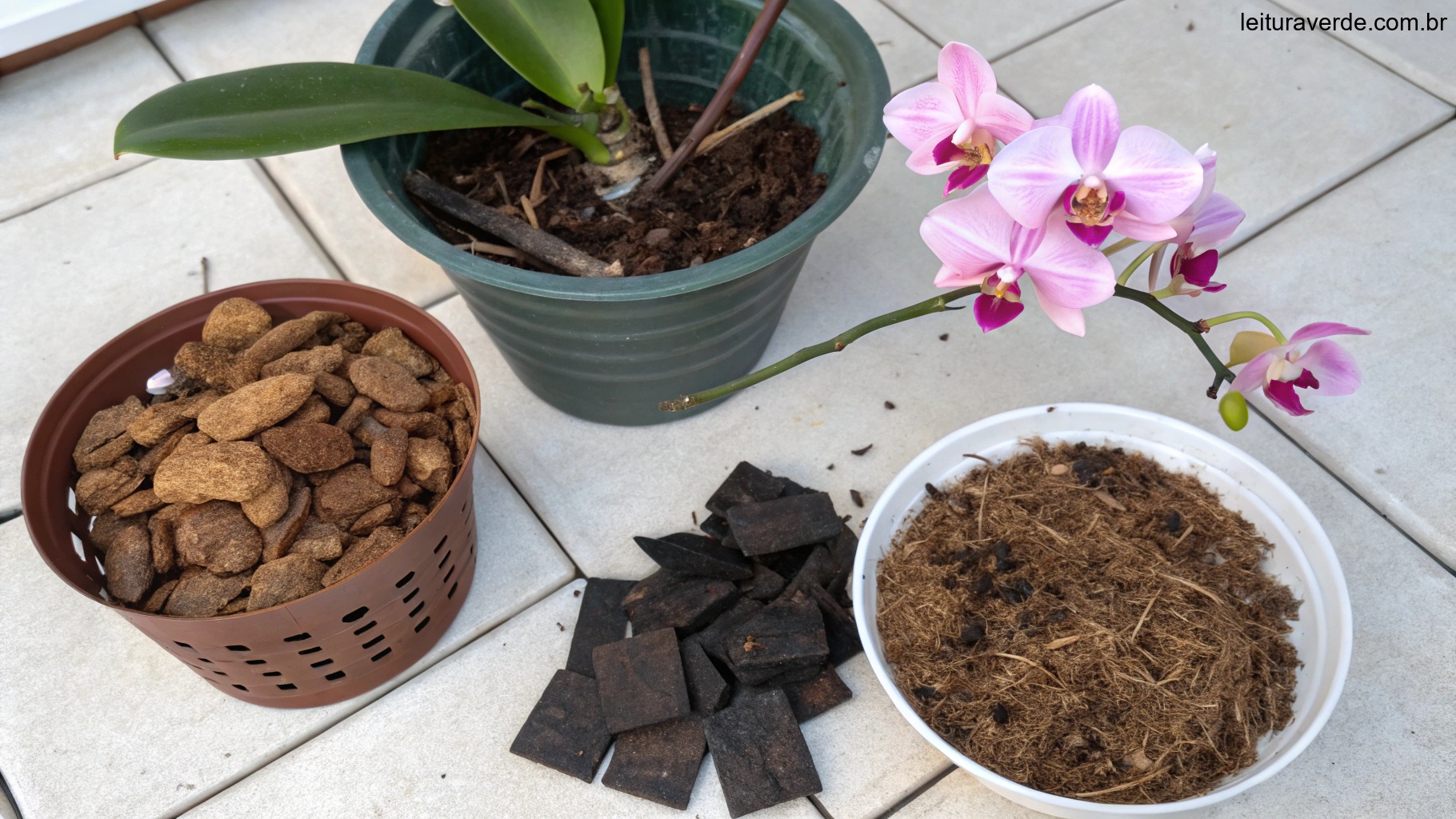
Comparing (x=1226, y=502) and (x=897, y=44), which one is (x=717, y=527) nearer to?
(x=1226, y=502)

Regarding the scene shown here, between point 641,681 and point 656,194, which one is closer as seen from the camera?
point 641,681

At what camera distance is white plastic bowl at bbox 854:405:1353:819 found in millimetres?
982

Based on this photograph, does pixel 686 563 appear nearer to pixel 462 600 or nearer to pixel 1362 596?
pixel 462 600

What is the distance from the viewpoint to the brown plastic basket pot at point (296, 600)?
99 cm

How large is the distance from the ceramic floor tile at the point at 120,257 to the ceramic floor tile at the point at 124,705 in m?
0.33

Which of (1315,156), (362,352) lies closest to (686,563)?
(362,352)

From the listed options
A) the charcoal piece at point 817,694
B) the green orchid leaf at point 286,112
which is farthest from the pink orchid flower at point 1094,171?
the green orchid leaf at point 286,112

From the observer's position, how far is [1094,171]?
0.65 meters

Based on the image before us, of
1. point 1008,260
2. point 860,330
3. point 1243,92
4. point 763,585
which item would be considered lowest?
point 763,585

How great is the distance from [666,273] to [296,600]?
0.50 metres

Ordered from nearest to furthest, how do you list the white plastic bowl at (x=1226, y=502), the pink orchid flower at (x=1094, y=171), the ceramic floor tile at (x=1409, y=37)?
the pink orchid flower at (x=1094, y=171)
the white plastic bowl at (x=1226, y=502)
the ceramic floor tile at (x=1409, y=37)

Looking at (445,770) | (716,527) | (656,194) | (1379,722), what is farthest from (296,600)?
(1379,722)

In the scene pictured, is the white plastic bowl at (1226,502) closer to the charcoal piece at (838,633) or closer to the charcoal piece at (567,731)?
the charcoal piece at (838,633)

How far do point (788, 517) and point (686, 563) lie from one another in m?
0.14
